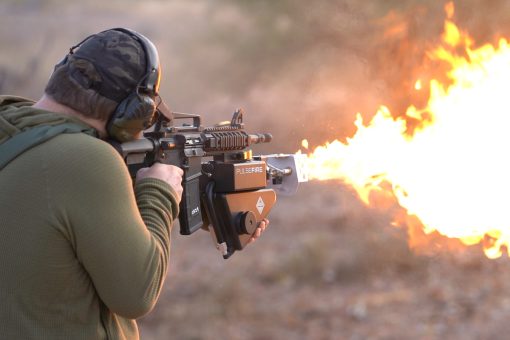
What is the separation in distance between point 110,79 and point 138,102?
0.42ft

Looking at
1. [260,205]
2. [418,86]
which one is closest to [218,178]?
[260,205]

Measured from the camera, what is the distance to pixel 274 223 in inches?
358

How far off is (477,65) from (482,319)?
343 cm

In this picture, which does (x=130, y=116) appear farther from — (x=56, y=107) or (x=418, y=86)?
(x=418, y=86)

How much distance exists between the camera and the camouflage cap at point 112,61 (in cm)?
217

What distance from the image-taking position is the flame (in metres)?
4.33

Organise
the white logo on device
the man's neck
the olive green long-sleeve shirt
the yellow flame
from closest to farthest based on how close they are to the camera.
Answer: the olive green long-sleeve shirt < the man's neck < the white logo on device < the yellow flame

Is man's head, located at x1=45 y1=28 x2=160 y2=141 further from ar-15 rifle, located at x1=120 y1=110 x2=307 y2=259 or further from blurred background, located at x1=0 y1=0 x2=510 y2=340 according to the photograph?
blurred background, located at x1=0 y1=0 x2=510 y2=340

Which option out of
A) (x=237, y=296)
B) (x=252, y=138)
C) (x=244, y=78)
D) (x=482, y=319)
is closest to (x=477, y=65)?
(x=252, y=138)

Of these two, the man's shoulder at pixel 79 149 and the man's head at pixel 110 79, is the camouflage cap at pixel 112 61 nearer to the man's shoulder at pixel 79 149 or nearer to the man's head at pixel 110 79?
the man's head at pixel 110 79

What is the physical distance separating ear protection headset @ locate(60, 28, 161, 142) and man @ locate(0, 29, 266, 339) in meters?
0.14

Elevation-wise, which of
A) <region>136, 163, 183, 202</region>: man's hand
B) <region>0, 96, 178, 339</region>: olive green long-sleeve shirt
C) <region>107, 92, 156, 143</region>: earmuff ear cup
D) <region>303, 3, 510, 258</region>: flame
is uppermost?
<region>303, 3, 510, 258</region>: flame

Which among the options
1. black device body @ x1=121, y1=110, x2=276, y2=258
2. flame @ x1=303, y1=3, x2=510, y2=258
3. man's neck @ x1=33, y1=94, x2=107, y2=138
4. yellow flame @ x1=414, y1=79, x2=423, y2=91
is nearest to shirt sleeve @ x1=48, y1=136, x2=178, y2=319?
man's neck @ x1=33, y1=94, x2=107, y2=138

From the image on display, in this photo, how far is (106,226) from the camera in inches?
75.6
